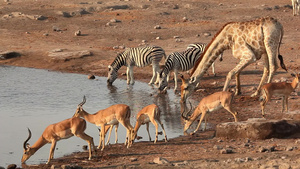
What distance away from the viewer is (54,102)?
17.1 m

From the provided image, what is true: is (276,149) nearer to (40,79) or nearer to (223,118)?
(223,118)

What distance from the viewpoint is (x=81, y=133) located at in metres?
11.1

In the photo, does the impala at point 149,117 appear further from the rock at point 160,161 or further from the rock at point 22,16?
the rock at point 22,16

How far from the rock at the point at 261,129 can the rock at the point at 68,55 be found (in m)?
13.3

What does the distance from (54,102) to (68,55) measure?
739 cm

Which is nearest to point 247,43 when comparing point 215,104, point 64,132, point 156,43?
point 215,104

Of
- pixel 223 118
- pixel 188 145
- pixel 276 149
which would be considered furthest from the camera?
pixel 223 118

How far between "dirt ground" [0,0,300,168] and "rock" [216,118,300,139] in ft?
0.61

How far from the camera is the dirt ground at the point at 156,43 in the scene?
34.5ft

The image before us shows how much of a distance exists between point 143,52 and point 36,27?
1142 cm

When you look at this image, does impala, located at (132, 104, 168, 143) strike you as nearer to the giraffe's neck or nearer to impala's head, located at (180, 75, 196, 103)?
impala's head, located at (180, 75, 196, 103)

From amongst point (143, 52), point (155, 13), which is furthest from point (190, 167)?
point (155, 13)

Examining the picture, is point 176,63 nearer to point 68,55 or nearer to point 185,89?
point 185,89

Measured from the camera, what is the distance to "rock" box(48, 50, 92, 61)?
2419 centimetres
